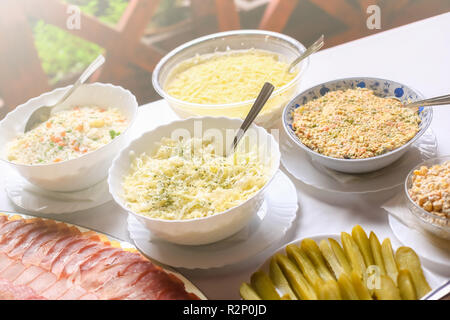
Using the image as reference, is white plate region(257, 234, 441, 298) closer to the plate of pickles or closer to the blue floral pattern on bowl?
the plate of pickles

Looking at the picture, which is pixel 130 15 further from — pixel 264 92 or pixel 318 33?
pixel 264 92

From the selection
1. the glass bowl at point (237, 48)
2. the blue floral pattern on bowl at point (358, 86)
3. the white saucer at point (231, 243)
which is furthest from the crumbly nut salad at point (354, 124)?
the white saucer at point (231, 243)

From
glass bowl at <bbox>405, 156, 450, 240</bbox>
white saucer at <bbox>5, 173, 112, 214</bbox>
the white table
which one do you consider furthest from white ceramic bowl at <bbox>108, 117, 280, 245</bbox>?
glass bowl at <bbox>405, 156, 450, 240</bbox>

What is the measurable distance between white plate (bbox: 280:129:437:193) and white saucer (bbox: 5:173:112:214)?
73cm

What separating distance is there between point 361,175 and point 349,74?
0.97 m

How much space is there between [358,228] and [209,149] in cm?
60

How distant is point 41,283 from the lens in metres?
1.38

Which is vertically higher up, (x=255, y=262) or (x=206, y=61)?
(x=206, y=61)

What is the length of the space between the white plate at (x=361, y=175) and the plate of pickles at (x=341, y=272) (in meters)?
0.24

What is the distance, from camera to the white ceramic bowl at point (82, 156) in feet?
5.53

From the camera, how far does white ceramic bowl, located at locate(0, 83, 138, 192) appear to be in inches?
66.4

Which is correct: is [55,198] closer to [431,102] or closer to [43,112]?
[43,112]

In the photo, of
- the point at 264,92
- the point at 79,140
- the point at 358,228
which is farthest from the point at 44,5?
the point at 358,228

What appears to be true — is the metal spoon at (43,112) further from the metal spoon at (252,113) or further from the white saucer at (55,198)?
the metal spoon at (252,113)
